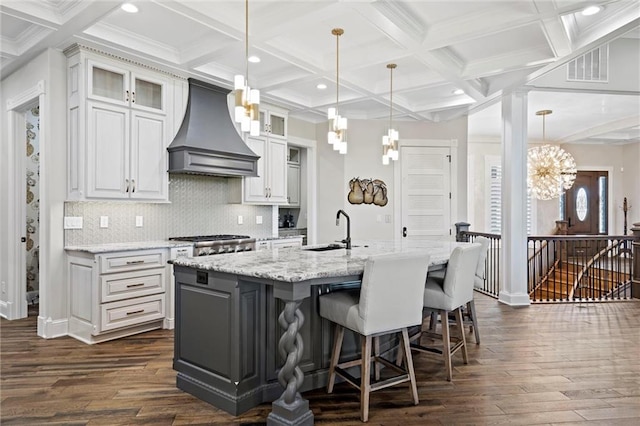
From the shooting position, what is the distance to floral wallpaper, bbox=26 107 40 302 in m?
5.13

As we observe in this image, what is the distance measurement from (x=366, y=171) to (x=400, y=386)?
426 centimetres

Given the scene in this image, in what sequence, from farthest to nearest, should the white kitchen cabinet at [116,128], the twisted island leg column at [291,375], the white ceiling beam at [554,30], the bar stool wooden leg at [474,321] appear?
the white kitchen cabinet at [116,128] < the bar stool wooden leg at [474,321] < the white ceiling beam at [554,30] < the twisted island leg column at [291,375]

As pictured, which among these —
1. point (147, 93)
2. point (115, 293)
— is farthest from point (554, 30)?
point (115, 293)

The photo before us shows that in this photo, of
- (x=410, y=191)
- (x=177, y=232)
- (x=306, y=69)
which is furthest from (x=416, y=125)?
(x=177, y=232)

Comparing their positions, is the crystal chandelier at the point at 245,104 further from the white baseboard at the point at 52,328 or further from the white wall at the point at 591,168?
the white wall at the point at 591,168

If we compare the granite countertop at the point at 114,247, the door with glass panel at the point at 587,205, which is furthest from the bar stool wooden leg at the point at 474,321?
the door with glass panel at the point at 587,205

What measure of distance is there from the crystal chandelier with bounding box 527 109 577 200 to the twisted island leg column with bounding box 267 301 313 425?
6.38 metres

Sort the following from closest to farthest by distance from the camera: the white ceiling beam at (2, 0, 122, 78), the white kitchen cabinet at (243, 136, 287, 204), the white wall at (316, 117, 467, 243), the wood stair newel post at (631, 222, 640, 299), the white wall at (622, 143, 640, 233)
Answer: the white ceiling beam at (2, 0, 122, 78) → the white kitchen cabinet at (243, 136, 287, 204) → the wood stair newel post at (631, 222, 640, 299) → the white wall at (316, 117, 467, 243) → the white wall at (622, 143, 640, 233)

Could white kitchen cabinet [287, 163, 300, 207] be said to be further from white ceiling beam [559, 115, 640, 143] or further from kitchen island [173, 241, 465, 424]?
white ceiling beam [559, 115, 640, 143]

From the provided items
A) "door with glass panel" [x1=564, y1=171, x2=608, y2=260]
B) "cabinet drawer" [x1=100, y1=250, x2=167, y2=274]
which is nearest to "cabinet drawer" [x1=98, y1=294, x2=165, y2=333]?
"cabinet drawer" [x1=100, y1=250, x2=167, y2=274]

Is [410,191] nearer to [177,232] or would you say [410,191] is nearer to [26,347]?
[177,232]

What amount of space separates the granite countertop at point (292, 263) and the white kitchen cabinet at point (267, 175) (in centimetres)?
224

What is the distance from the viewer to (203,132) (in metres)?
4.55

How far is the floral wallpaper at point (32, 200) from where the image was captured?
16.8ft
